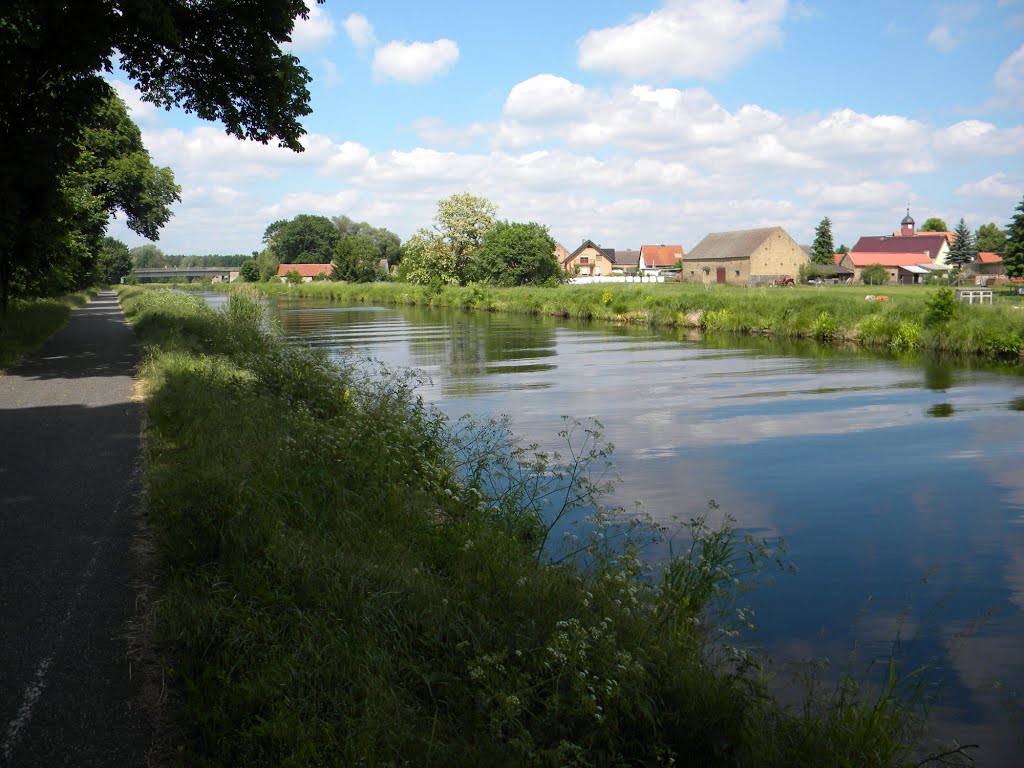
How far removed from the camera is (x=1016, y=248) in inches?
2311

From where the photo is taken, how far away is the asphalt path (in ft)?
13.0

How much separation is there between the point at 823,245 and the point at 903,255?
1240cm

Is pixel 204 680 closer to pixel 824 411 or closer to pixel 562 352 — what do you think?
pixel 824 411

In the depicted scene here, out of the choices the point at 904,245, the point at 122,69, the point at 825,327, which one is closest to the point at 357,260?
the point at 904,245

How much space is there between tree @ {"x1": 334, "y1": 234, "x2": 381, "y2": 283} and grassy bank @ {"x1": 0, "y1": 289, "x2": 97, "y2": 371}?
78.1 metres

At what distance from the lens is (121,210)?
46719 mm

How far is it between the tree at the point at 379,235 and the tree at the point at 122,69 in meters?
131

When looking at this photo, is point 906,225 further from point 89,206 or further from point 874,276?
point 89,206

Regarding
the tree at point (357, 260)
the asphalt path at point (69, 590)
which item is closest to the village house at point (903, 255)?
the tree at point (357, 260)

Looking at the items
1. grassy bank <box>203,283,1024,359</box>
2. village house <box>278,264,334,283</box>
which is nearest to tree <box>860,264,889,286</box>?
grassy bank <box>203,283,1024,359</box>

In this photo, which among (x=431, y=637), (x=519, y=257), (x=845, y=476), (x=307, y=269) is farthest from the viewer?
(x=307, y=269)

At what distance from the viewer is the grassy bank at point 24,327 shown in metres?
19.8

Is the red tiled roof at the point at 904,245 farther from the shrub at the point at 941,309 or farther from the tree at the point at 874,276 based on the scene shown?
the shrub at the point at 941,309

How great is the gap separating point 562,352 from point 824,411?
44.2 feet
